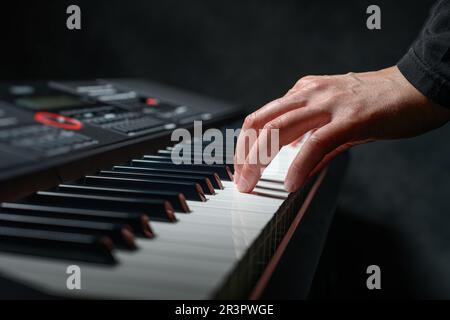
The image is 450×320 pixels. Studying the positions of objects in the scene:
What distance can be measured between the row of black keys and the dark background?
125cm

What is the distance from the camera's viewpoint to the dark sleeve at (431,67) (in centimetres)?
92

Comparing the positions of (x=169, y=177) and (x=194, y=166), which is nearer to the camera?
(x=169, y=177)

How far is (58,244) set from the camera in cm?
56

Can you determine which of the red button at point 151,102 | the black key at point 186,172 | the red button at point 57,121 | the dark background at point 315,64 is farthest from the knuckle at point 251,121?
the dark background at point 315,64

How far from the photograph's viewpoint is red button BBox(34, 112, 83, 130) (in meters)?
0.94

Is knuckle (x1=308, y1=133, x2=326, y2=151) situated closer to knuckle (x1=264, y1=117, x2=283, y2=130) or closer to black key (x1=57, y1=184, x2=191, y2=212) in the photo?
knuckle (x1=264, y1=117, x2=283, y2=130)

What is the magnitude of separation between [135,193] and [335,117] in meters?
0.37

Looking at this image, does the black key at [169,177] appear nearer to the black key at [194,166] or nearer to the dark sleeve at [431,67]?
the black key at [194,166]

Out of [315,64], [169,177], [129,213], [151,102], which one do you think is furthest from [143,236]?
[315,64]

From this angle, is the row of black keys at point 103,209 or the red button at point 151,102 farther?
→ the red button at point 151,102

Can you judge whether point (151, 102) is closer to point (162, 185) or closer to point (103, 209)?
point (162, 185)

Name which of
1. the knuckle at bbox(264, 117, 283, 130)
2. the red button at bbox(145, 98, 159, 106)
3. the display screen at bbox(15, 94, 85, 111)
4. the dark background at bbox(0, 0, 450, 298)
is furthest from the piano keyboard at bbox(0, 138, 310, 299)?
the dark background at bbox(0, 0, 450, 298)

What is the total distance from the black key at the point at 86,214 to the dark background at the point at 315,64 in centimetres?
150
